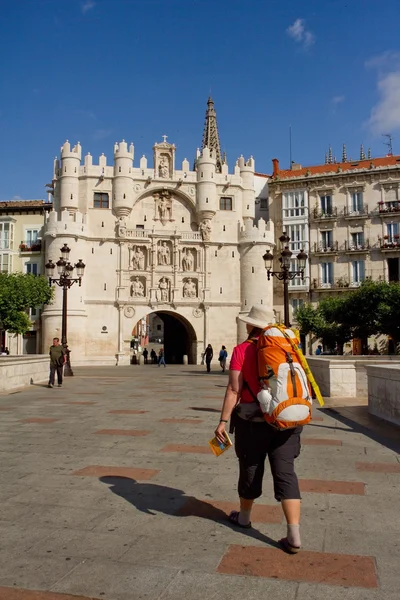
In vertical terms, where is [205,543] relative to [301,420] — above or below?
below

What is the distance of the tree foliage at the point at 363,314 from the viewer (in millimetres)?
36375

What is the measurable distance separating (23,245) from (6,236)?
181 centimetres

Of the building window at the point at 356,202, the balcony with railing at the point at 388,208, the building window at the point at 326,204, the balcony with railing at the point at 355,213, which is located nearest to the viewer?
the balcony with railing at the point at 388,208

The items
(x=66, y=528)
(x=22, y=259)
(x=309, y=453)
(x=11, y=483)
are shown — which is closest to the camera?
(x=66, y=528)

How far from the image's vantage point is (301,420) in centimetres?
400

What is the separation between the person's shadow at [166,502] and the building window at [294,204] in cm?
4553

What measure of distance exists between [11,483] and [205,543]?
8.97ft

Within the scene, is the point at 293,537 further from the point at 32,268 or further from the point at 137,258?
the point at 32,268

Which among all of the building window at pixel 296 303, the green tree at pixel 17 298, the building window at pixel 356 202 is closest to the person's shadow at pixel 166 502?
the green tree at pixel 17 298

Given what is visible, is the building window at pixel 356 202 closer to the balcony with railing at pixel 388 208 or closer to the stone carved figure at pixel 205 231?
the balcony with railing at pixel 388 208

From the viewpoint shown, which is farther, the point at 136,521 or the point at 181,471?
the point at 181,471

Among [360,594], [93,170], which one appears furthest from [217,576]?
[93,170]

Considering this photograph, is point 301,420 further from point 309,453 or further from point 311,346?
point 311,346

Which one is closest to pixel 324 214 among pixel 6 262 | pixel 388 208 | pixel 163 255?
pixel 388 208
